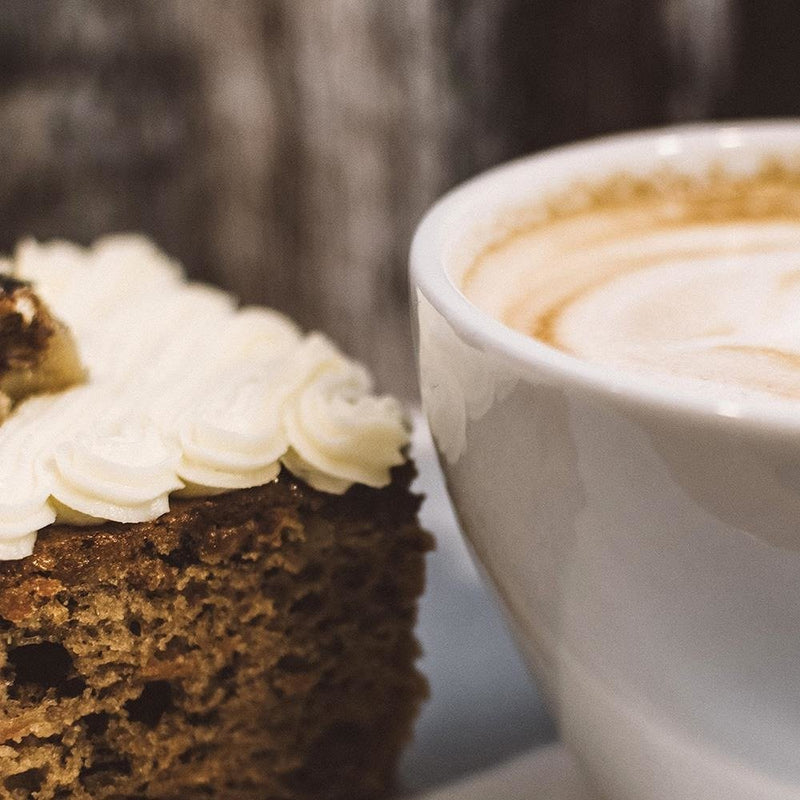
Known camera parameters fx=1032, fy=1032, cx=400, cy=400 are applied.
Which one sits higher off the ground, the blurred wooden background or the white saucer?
the blurred wooden background

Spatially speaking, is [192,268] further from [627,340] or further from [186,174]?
[627,340]

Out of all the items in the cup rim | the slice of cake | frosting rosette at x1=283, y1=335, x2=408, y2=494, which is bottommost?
frosting rosette at x1=283, y1=335, x2=408, y2=494

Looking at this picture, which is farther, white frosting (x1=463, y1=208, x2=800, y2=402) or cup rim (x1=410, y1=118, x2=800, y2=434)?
white frosting (x1=463, y1=208, x2=800, y2=402)

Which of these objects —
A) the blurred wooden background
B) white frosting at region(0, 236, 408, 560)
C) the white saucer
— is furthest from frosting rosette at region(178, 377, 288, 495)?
the blurred wooden background

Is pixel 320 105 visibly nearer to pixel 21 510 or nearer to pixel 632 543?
pixel 21 510

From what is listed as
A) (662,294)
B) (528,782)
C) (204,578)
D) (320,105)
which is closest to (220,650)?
(204,578)

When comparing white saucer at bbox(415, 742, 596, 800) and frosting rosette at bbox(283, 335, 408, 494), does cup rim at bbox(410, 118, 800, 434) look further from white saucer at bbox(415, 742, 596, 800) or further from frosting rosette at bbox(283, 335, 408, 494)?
white saucer at bbox(415, 742, 596, 800)

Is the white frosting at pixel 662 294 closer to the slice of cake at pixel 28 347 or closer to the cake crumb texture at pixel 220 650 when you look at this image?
the cake crumb texture at pixel 220 650
